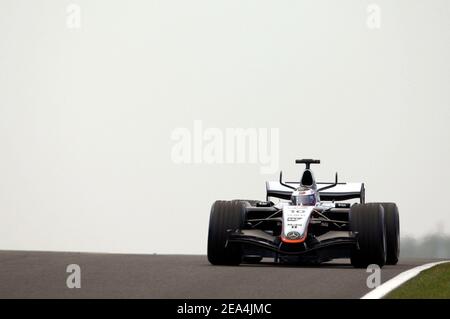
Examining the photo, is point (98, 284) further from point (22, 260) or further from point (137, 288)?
point (22, 260)

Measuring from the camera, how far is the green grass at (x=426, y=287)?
49.6 feet

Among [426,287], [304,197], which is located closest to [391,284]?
[426,287]

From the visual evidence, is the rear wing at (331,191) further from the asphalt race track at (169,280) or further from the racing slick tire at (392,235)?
the asphalt race track at (169,280)

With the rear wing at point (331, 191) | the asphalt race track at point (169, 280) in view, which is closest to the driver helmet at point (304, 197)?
the rear wing at point (331, 191)

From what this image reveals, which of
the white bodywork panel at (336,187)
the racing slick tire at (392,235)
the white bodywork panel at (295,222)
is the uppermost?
the white bodywork panel at (336,187)

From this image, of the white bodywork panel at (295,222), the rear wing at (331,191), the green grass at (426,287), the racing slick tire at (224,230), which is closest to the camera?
the green grass at (426,287)

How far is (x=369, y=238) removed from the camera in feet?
71.4

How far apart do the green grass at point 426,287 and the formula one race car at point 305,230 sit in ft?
8.00

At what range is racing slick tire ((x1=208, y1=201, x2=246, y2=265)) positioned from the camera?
22.5 metres

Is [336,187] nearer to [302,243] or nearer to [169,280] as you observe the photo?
[302,243]

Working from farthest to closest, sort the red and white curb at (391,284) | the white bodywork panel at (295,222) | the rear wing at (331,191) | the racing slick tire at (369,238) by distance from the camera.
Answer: the rear wing at (331,191) → the white bodywork panel at (295,222) → the racing slick tire at (369,238) → the red and white curb at (391,284)

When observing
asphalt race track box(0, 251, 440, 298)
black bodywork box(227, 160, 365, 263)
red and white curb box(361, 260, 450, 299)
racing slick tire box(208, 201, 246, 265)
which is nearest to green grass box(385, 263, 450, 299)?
red and white curb box(361, 260, 450, 299)

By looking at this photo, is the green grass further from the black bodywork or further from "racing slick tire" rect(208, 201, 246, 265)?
"racing slick tire" rect(208, 201, 246, 265)
